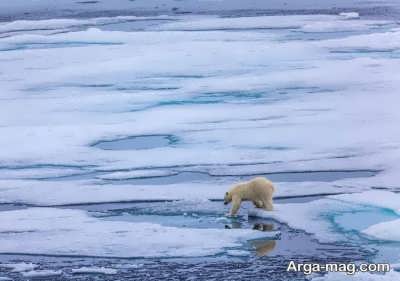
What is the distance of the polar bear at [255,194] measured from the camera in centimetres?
644

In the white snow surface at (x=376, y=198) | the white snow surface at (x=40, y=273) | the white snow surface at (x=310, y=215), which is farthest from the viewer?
the white snow surface at (x=376, y=198)

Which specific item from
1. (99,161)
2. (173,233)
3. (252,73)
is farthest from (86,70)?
(173,233)

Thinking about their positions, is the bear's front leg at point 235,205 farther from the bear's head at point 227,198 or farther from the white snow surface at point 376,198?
the white snow surface at point 376,198

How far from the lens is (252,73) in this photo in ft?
45.0

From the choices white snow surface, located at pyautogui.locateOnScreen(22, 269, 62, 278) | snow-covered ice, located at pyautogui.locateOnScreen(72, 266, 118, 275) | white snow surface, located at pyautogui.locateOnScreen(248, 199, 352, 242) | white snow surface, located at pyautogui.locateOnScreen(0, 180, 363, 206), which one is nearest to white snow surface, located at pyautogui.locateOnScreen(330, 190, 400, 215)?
white snow surface, located at pyautogui.locateOnScreen(248, 199, 352, 242)

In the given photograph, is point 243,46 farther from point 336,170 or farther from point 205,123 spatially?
point 336,170

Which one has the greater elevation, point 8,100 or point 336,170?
point 8,100

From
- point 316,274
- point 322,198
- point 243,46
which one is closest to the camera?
point 316,274

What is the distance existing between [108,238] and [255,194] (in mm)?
1094

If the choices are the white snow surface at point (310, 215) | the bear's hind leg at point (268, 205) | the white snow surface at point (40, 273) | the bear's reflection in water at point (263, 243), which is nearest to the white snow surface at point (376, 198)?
the white snow surface at point (310, 215)

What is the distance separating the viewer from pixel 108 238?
6043 millimetres

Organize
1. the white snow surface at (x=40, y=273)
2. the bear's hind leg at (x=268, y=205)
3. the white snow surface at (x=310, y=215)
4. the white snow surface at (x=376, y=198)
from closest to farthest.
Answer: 1. the white snow surface at (x=40, y=273)
2. the white snow surface at (x=310, y=215)
3. the white snow surface at (x=376, y=198)
4. the bear's hind leg at (x=268, y=205)

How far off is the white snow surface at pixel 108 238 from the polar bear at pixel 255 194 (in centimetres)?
42

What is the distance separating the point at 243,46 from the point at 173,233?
35.9 feet
